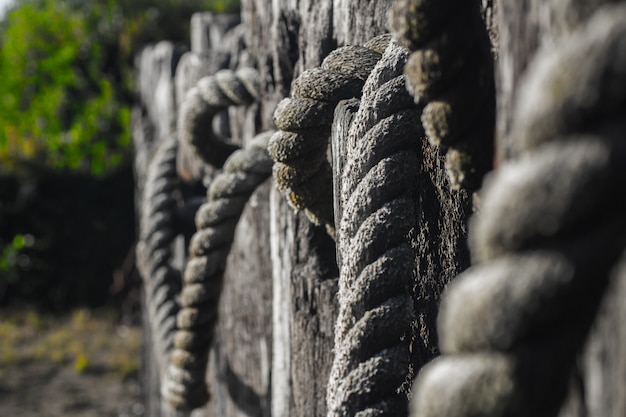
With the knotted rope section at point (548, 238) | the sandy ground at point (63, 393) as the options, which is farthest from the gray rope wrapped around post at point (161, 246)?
the sandy ground at point (63, 393)

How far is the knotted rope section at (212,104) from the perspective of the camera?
217 centimetres

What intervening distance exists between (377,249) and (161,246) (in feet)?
5.75

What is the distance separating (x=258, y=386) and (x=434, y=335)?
1024 mm

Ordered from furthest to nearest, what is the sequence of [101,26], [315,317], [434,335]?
[101,26], [315,317], [434,335]

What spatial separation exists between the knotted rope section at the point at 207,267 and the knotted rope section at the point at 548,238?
134cm

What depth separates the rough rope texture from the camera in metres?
0.92

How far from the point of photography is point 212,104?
229 centimetres

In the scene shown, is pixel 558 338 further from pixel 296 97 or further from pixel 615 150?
pixel 296 97

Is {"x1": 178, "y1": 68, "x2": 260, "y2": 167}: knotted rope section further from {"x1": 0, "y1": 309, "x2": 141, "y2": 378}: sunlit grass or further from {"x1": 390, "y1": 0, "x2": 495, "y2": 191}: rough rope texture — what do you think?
{"x1": 0, "y1": 309, "x2": 141, "y2": 378}: sunlit grass

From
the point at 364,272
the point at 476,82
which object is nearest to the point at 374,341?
the point at 364,272

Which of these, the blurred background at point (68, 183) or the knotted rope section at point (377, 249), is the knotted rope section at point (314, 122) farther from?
the blurred background at point (68, 183)

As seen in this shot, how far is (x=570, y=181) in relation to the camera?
0.62 meters

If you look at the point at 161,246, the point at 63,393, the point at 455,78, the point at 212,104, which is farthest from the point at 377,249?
the point at 63,393

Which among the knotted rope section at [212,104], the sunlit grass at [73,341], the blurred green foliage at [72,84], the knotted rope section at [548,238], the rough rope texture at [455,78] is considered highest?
the blurred green foliage at [72,84]
